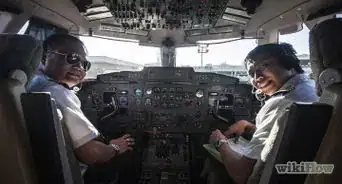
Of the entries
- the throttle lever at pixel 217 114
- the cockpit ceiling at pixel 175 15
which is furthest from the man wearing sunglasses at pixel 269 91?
the throttle lever at pixel 217 114

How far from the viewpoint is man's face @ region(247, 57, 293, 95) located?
6.36 feet

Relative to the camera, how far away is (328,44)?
118cm

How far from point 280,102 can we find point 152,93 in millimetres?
2507

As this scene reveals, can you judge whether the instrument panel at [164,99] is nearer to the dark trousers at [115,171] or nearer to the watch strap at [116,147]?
the dark trousers at [115,171]

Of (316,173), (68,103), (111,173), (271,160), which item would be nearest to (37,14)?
(68,103)

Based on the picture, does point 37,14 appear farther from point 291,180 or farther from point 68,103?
point 291,180

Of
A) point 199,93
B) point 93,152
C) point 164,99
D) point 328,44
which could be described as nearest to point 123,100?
point 164,99

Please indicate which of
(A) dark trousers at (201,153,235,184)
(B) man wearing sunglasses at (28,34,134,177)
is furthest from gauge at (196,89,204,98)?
(B) man wearing sunglasses at (28,34,134,177)

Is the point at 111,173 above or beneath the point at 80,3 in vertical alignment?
beneath

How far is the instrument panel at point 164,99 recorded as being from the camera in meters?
4.07

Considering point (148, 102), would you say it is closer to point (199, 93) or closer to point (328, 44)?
point (199, 93)

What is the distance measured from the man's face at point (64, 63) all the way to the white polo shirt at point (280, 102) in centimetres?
126

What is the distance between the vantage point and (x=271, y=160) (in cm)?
133

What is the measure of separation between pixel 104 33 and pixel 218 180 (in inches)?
104
